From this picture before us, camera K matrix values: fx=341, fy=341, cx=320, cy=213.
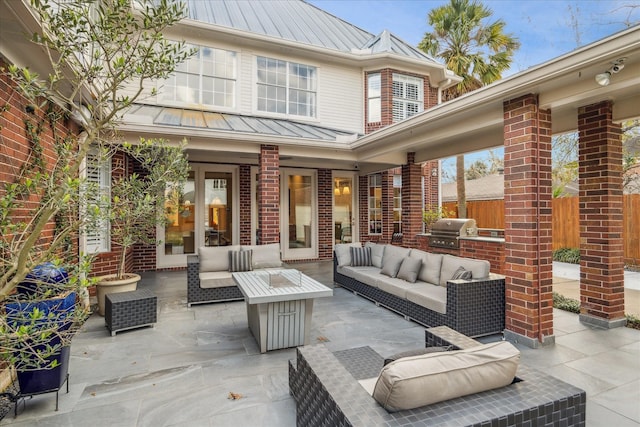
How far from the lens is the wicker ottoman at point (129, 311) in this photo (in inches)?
173

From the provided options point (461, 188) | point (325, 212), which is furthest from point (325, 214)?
point (461, 188)

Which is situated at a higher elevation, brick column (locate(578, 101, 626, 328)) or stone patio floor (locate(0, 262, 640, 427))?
brick column (locate(578, 101, 626, 328))

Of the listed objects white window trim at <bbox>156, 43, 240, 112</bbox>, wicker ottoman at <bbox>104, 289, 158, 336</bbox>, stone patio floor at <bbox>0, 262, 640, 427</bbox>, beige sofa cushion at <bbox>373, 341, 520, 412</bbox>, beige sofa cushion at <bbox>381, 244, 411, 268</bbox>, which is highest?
white window trim at <bbox>156, 43, 240, 112</bbox>

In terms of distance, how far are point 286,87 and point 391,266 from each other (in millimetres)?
6114

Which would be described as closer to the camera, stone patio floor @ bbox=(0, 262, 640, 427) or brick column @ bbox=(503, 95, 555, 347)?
stone patio floor @ bbox=(0, 262, 640, 427)

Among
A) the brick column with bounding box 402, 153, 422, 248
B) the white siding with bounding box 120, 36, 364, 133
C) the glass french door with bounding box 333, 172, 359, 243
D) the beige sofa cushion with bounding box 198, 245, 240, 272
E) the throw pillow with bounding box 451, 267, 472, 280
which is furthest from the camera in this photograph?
the glass french door with bounding box 333, 172, 359, 243

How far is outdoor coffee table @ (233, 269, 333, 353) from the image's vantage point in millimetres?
3863

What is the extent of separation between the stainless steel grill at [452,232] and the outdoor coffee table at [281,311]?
447 cm

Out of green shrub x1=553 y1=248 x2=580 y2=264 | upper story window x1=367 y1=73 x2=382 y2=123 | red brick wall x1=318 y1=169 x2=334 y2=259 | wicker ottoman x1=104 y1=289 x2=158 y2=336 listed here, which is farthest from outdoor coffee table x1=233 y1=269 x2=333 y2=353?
green shrub x1=553 y1=248 x2=580 y2=264

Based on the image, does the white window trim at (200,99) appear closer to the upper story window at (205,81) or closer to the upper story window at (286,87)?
the upper story window at (205,81)

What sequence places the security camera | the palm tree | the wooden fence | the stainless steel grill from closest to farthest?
1. the security camera
2. the stainless steel grill
3. the wooden fence
4. the palm tree

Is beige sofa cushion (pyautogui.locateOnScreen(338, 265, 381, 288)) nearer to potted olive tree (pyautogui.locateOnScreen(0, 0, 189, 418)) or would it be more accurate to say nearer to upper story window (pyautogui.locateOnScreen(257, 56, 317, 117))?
potted olive tree (pyautogui.locateOnScreen(0, 0, 189, 418))

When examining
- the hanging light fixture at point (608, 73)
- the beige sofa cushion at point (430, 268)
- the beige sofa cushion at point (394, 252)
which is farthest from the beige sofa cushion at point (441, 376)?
the beige sofa cushion at point (394, 252)

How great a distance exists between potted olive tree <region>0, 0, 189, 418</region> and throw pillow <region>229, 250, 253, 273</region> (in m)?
2.67
